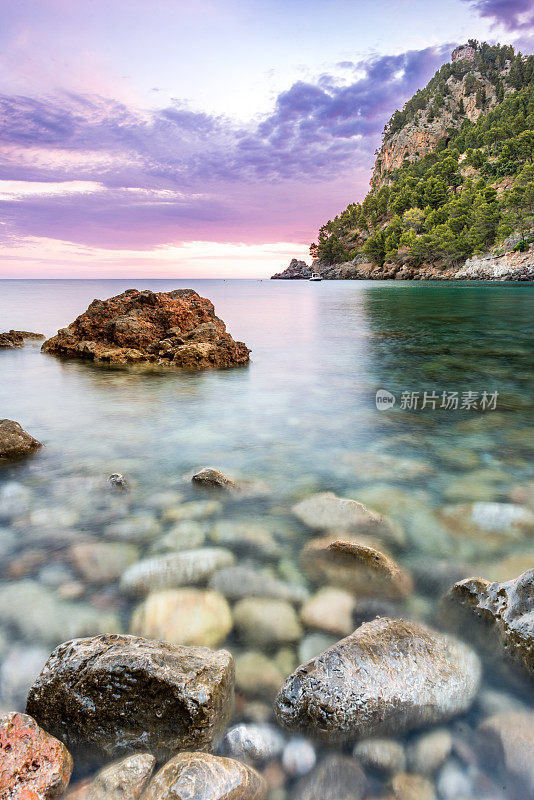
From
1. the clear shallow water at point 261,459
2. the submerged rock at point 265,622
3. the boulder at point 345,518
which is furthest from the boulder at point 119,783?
the boulder at point 345,518

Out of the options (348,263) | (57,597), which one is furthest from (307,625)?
(348,263)

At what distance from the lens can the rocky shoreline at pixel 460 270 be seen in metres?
59.2

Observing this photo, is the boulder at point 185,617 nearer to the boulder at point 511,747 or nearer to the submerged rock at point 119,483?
the boulder at point 511,747

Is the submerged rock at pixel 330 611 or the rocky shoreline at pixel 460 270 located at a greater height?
the rocky shoreline at pixel 460 270

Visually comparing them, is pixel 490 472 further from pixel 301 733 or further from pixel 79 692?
pixel 79 692

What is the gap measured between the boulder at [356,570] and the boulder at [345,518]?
0.36 m

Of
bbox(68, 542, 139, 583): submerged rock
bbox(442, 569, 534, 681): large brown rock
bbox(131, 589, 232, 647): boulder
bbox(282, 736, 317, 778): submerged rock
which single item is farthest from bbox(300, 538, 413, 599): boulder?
bbox(68, 542, 139, 583): submerged rock

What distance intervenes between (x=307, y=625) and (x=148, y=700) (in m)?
0.96

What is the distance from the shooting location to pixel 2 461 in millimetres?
4641

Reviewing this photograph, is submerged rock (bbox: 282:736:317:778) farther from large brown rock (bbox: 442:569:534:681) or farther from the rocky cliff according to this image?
the rocky cliff

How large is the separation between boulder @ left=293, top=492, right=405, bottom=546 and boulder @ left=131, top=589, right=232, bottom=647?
1.13 m

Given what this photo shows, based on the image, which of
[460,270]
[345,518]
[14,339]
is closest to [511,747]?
[345,518]

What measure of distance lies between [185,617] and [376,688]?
1.11 m

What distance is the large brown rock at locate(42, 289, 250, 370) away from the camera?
403 inches
